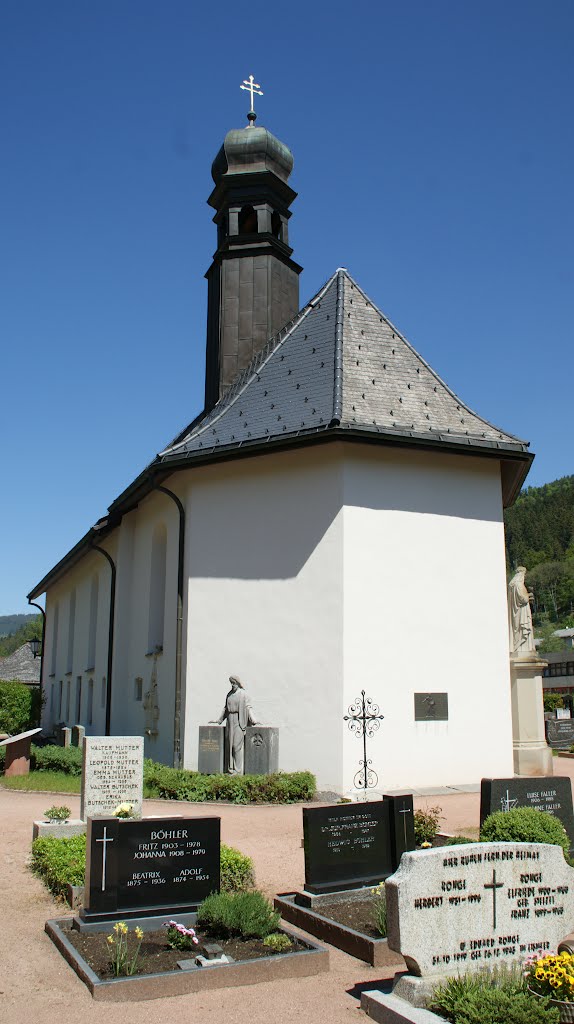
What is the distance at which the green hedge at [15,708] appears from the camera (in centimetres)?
2223

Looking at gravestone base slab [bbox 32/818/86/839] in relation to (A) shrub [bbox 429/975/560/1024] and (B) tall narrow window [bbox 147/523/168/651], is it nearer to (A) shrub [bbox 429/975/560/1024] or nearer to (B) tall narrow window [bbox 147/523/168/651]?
(A) shrub [bbox 429/975/560/1024]

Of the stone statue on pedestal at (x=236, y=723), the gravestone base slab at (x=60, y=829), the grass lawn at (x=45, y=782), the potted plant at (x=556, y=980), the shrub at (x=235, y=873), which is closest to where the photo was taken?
the potted plant at (x=556, y=980)

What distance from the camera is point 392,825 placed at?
24.6ft

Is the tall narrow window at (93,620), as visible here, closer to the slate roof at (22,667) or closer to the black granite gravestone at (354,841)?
the slate roof at (22,667)

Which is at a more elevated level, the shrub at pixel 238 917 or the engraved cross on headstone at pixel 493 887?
the engraved cross on headstone at pixel 493 887

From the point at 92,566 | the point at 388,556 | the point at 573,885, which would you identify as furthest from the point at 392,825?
the point at 92,566

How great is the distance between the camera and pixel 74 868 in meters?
7.61

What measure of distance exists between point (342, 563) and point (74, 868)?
7492 mm

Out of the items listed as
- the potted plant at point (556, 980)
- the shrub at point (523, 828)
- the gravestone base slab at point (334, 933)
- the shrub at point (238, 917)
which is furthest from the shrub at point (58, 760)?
the potted plant at point (556, 980)

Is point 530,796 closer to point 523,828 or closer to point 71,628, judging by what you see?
point 523,828

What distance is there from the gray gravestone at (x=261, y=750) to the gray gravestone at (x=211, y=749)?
439 millimetres

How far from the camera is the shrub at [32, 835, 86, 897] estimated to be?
750 cm

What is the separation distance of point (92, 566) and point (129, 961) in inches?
874

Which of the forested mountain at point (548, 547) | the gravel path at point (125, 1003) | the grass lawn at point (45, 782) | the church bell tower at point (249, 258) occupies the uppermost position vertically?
the forested mountain at point (548, 547)
